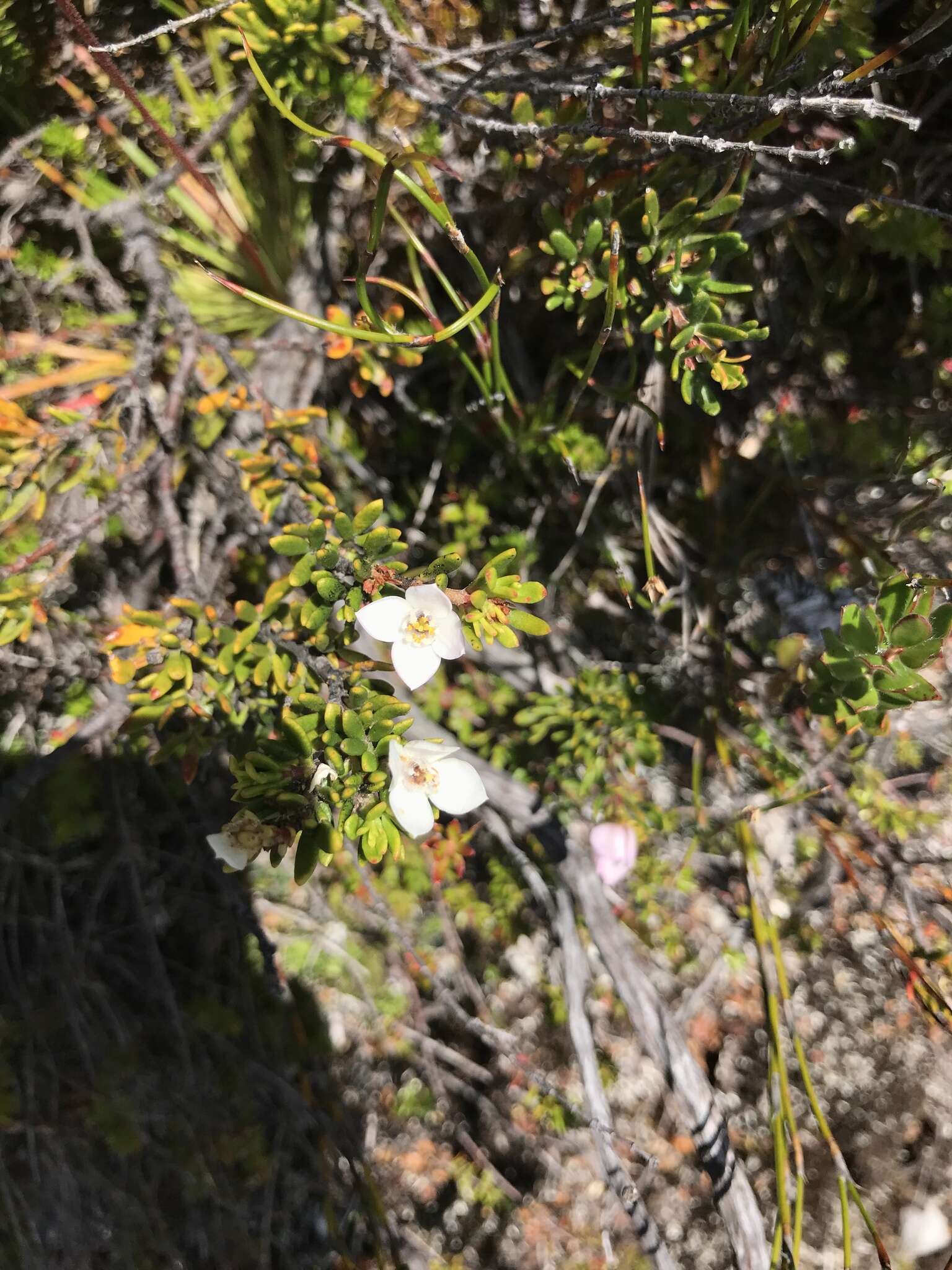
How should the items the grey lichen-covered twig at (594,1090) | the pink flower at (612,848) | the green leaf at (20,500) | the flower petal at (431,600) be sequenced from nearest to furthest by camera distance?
the flower petal at (431,600), the green leaf at (20,500), the grey lichen-covered twig at (594,1090), the pink flower at (612,848)

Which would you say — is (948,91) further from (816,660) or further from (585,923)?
(585,923)

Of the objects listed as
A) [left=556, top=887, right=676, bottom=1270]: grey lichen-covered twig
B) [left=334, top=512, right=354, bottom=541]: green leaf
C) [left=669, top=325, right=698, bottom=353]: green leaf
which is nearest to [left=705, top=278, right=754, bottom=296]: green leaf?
[left=669, top=325, right=698, bottom=353]: green leaf

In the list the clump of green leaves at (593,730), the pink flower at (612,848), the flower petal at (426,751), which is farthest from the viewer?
the pink flower at (612,848)

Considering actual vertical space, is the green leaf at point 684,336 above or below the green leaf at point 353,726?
above

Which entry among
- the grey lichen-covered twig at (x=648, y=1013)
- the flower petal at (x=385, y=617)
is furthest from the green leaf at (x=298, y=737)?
the grey lichen-covered twig at (x=648, y=1013)

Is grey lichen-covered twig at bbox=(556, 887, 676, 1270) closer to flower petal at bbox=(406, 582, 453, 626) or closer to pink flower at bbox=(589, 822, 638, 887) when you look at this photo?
pink flower at bbox=(589, 822, 638, 887)

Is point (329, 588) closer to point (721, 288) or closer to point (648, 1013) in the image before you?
point (721, 288)

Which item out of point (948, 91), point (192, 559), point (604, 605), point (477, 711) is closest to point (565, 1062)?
point (477, 711)

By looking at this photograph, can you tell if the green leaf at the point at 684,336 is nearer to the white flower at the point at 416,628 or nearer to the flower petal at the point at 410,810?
the white flower at the point at 416,628
